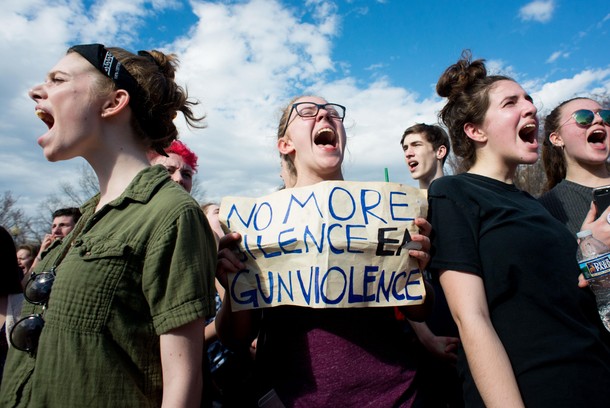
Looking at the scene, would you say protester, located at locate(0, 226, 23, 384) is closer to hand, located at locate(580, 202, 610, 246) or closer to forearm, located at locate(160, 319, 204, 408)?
forearm, located at locate(160, 319, 204, 408)

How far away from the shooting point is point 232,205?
2.00m

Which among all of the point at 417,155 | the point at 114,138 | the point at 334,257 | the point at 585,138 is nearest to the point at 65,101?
the point at 114,138

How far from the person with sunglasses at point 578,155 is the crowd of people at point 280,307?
30.1 inches

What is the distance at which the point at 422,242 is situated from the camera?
1.90m

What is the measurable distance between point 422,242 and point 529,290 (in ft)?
1.54

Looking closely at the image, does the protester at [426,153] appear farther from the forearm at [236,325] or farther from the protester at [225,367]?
the forearm at [236,325]

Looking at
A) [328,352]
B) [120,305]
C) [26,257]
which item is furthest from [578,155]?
[26,257]

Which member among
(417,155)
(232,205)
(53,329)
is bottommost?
(53,329)

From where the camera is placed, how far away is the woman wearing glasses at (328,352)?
1.80 metres

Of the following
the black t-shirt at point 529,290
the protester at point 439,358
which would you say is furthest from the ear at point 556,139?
the protester at point 439,358

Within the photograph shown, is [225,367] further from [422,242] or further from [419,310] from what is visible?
[422,242]

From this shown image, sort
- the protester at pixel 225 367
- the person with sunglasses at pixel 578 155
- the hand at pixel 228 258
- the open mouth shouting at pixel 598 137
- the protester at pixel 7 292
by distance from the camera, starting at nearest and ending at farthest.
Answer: the hand at pixel 228 258 → the protester at pixel 225 367 → the protester at pixel 7 292 → the person with sunglasses at pixel 578 155 → the open mouth shouting at pixel 598 137

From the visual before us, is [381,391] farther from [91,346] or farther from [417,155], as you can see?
[417,155]

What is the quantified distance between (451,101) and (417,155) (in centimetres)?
266
